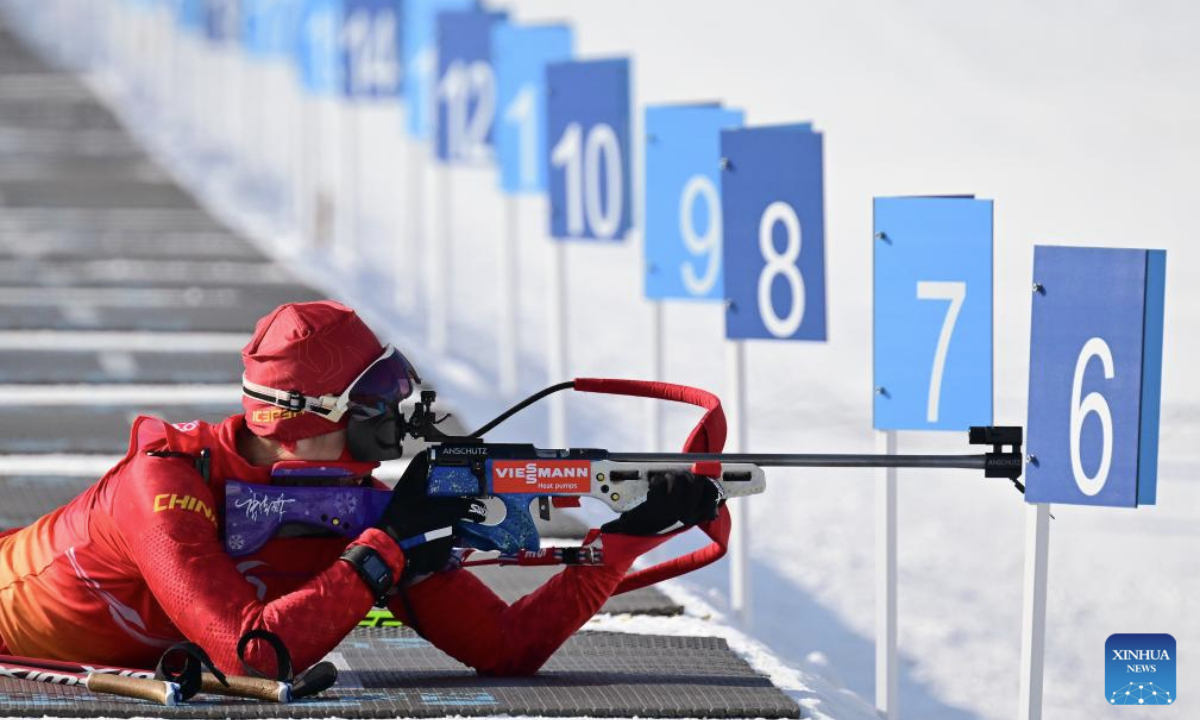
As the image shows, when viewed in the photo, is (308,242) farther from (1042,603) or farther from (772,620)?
(1042,603)

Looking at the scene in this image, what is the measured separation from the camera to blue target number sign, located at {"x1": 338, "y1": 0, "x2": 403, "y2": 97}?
1480 cm

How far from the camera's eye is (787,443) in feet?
36.7

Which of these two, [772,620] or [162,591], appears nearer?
[162,591]

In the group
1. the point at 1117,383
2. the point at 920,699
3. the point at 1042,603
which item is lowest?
the point at 920,699

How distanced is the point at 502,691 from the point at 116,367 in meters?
7.06

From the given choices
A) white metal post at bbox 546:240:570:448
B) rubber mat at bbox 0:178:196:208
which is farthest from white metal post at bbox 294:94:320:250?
white metal post at bbox 546:240:570:448

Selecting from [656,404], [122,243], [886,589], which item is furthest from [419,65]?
[886,589]

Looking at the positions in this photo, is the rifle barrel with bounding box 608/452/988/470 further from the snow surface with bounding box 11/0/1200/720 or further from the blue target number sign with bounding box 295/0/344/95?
the blue target number sign with bounding box 295/0/344/95

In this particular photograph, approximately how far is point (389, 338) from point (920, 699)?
6130 mm

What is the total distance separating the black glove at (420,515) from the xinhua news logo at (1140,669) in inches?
59.9

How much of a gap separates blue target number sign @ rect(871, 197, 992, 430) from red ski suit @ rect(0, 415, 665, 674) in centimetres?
120

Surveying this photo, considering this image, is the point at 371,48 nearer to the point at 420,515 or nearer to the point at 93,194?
the point at 93,194

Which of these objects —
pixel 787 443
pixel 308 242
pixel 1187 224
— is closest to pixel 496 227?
pixel 308 242

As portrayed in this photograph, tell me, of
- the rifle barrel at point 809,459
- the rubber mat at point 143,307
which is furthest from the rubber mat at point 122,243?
the rifle barrel at point 809,459
